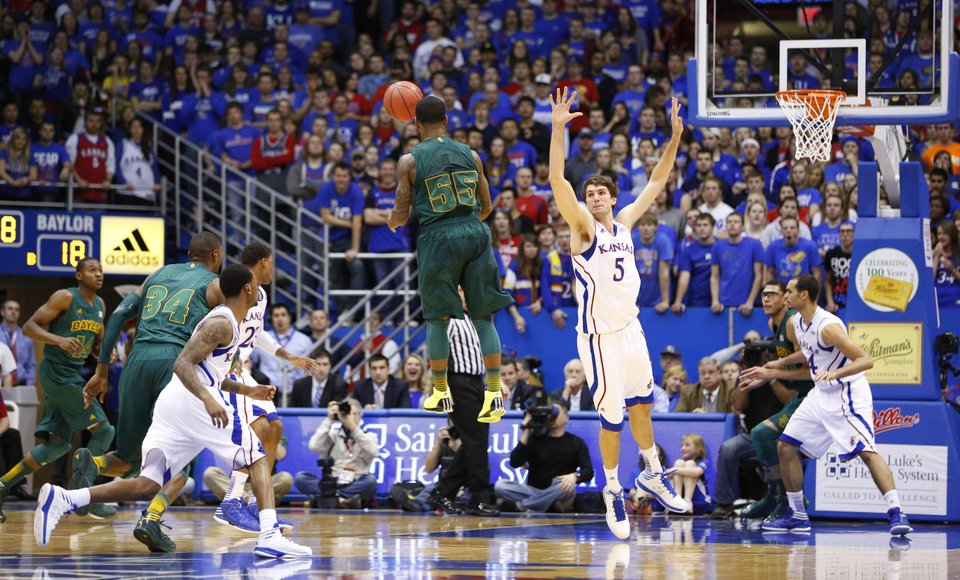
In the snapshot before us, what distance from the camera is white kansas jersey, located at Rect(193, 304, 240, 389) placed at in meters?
9.60

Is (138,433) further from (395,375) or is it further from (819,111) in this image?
(819,111)

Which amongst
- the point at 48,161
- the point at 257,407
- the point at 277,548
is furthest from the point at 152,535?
the point at 48,161

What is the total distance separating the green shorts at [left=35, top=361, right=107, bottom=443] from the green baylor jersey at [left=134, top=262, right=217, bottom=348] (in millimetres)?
1948

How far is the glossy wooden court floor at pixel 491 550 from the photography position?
869 cm

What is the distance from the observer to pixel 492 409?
10961mm

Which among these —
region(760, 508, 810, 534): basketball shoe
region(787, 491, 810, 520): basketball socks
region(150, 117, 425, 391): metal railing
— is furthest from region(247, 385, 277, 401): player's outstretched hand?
region(150, 117, 425, 391): metal railing

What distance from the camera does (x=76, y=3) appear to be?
23.3m

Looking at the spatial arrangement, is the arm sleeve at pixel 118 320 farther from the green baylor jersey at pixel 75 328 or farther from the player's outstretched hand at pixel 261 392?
the player's outstretched hand at pixel 261 392

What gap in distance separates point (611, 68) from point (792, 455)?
9567 mm

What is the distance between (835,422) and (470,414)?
3290mm

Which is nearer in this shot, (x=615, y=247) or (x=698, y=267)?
(x=615, y=247)

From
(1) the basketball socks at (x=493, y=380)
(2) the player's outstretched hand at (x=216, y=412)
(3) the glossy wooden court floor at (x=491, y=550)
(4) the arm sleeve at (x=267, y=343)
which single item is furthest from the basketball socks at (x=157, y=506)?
(1) the basketball socks at (x=493, y=380)

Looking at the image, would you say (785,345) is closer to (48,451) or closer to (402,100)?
(402,100)

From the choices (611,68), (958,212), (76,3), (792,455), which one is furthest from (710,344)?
(76,3)
